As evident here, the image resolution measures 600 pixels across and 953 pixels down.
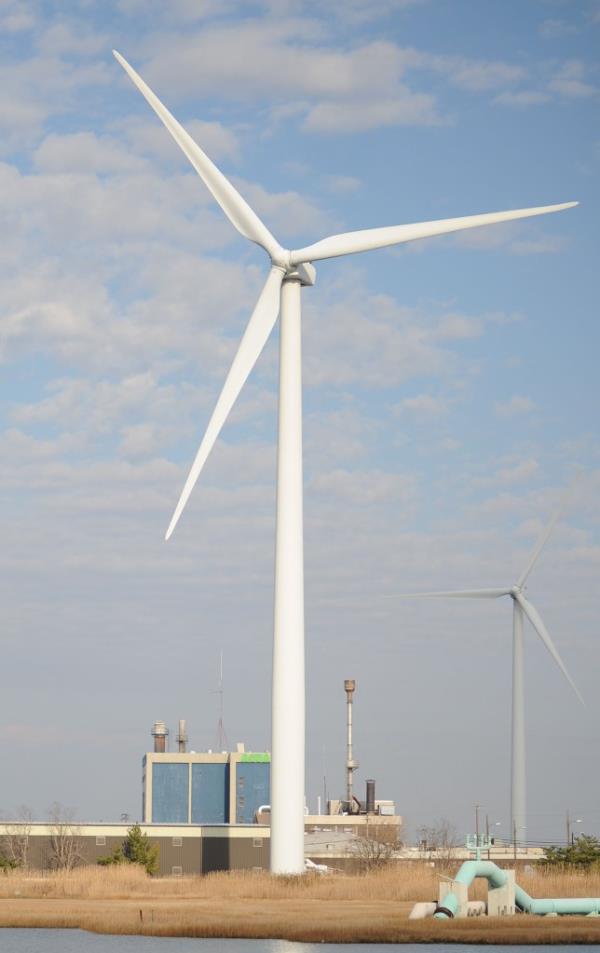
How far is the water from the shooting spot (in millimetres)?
44875

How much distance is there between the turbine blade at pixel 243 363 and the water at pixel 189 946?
52.8ft

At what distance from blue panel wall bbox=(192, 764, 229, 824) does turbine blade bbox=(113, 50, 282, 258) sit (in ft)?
289

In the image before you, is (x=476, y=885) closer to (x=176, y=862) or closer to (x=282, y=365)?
(x=282, y=365)

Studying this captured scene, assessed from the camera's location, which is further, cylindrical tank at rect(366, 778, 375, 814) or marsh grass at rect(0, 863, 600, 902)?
cylindrical tank at rect(366, 778, 375, 814)

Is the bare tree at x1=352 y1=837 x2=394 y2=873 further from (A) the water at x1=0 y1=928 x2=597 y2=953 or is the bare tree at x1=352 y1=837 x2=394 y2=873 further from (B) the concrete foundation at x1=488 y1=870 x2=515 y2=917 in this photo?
(A) the water at x1=0 y1=928 x2=597 y2=953

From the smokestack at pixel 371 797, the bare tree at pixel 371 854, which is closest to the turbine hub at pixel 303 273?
the bare tree at pixel 371 854

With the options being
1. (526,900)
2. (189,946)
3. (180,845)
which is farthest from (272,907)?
(180,845)

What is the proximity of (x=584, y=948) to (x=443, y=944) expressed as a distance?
4376mm

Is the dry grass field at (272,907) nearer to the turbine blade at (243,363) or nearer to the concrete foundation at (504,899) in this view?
the concrete foundation at (504,899)

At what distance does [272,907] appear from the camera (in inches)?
2250

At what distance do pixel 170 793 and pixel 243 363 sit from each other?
89178 millimetres

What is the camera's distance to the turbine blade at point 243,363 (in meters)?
60.8

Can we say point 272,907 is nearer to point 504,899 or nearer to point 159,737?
point 504,899

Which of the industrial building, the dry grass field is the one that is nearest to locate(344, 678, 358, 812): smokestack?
the industrial building
